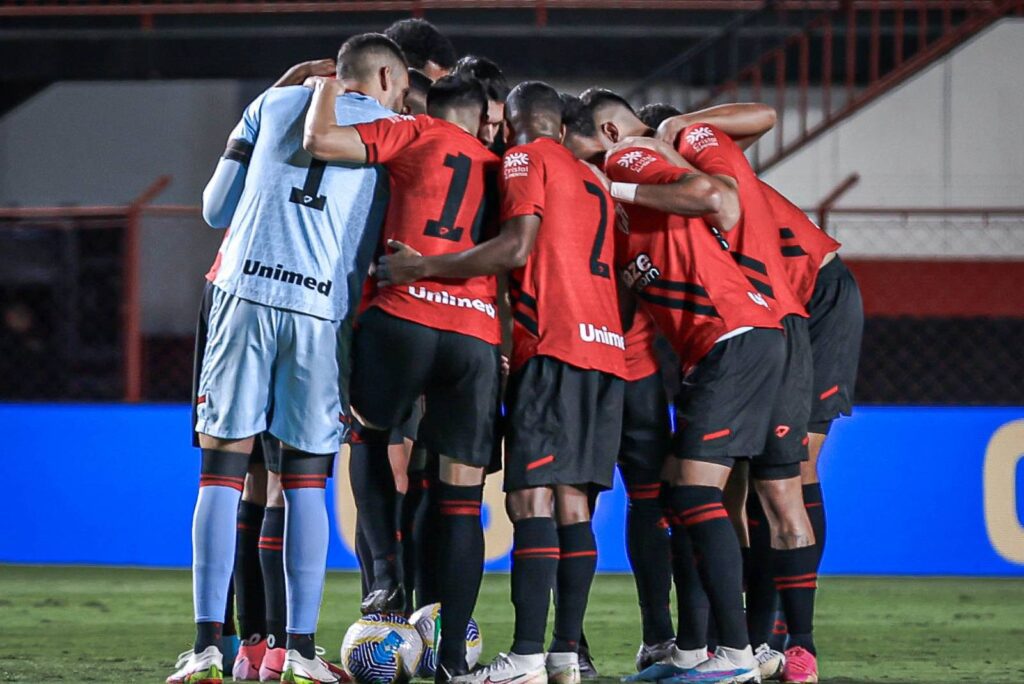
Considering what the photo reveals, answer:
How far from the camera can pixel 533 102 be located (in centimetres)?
450

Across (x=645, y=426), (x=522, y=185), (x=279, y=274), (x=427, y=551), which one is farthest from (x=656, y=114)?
(x=427, y=551)

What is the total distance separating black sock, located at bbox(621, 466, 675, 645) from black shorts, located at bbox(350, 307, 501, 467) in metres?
0.64

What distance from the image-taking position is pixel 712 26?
12.0 meters

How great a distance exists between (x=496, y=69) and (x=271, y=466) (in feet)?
5.39

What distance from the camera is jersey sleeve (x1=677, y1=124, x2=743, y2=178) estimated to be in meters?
4.55

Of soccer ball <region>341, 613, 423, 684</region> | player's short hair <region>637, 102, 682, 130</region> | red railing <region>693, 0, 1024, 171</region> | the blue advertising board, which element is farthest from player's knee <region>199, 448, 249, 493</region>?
red railing <region>693, 0, 1024, 171</region>

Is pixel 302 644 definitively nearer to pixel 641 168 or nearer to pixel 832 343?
pixel 641 168

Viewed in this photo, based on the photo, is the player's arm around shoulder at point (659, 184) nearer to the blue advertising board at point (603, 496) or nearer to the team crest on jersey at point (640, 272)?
the team crest on jersey at point (640, 272)

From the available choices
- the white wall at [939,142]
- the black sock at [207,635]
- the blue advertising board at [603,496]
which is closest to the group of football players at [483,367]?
the black sock at [207,635]

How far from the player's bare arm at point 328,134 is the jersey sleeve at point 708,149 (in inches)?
44.5

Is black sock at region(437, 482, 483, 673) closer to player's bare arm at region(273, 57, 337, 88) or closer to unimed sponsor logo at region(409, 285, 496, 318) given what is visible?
unimed sponsor logo at region(409, 285, 496, 318)

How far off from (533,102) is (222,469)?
154cm

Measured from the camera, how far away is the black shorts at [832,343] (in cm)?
501

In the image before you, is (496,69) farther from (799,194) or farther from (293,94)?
(799,194)
